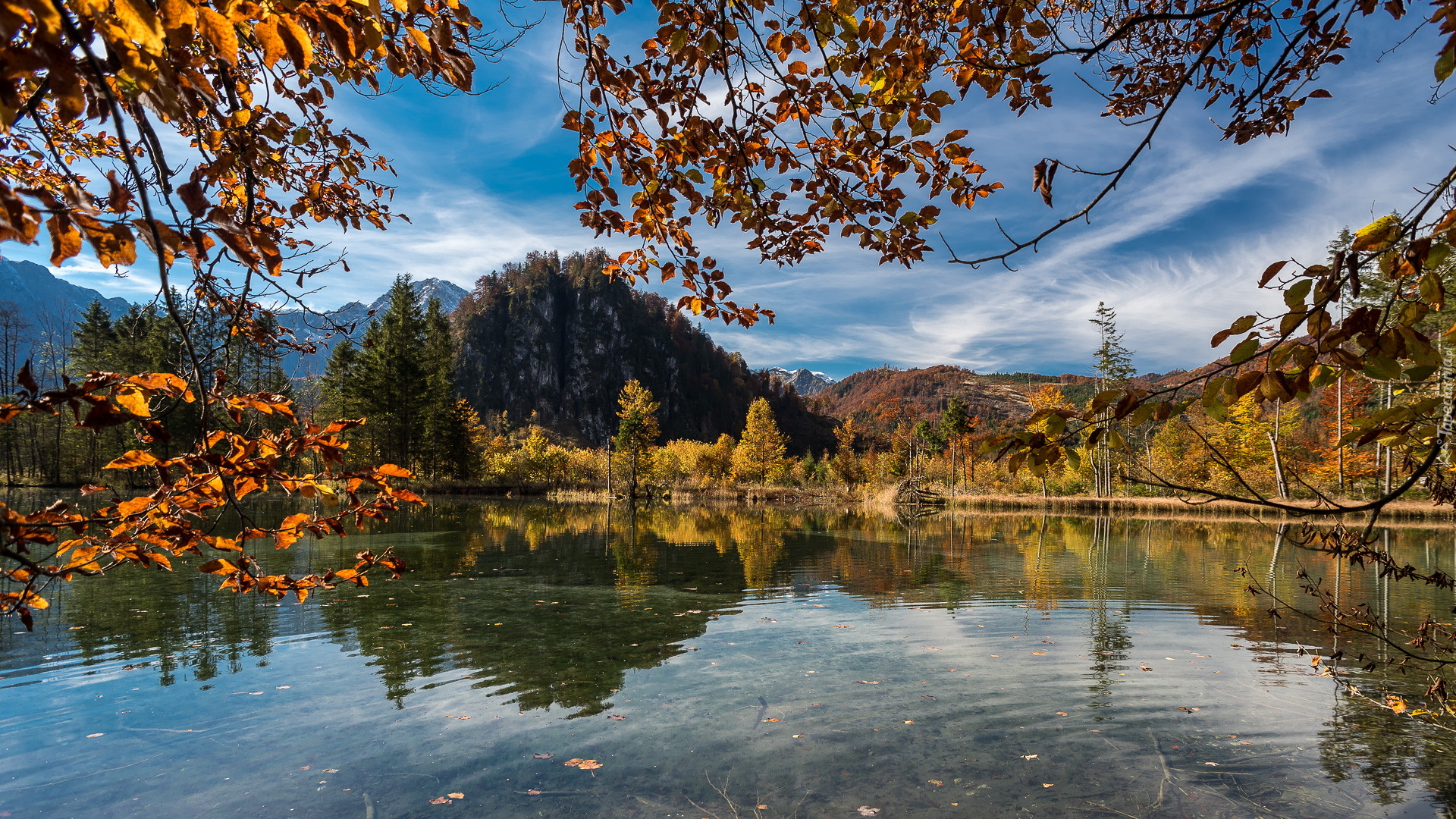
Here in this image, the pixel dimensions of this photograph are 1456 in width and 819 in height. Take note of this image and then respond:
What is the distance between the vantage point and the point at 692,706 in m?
5.42

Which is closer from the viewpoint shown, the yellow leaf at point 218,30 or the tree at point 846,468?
the yellow leaf at point 218,30

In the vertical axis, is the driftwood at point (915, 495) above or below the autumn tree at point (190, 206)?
below

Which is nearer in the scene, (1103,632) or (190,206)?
(190,206)

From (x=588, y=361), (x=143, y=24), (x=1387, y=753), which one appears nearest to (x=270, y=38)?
(x=143, y=24)

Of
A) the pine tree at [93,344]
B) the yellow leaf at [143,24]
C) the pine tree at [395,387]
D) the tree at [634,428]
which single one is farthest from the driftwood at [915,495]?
the pine tree at [93,344]

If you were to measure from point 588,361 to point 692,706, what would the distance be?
15175 cm

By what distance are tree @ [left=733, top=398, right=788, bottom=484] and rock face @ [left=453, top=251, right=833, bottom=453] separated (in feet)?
285

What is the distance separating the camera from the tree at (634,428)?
4334 cm

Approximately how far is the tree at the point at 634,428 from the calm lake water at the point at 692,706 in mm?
31944

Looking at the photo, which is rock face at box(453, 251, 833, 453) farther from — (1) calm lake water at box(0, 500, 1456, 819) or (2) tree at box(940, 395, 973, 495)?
(1) calm lake water at box(0, 500, 1456, 819)

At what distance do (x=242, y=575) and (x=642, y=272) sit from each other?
2.24m

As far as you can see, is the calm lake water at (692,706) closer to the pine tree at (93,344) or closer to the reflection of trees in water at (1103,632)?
the reflection of trees in water at (1103,632)

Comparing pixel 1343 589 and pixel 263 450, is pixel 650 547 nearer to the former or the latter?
pixel 1343 589

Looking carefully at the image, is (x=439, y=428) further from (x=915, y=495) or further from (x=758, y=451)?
(x=915, y=495)
